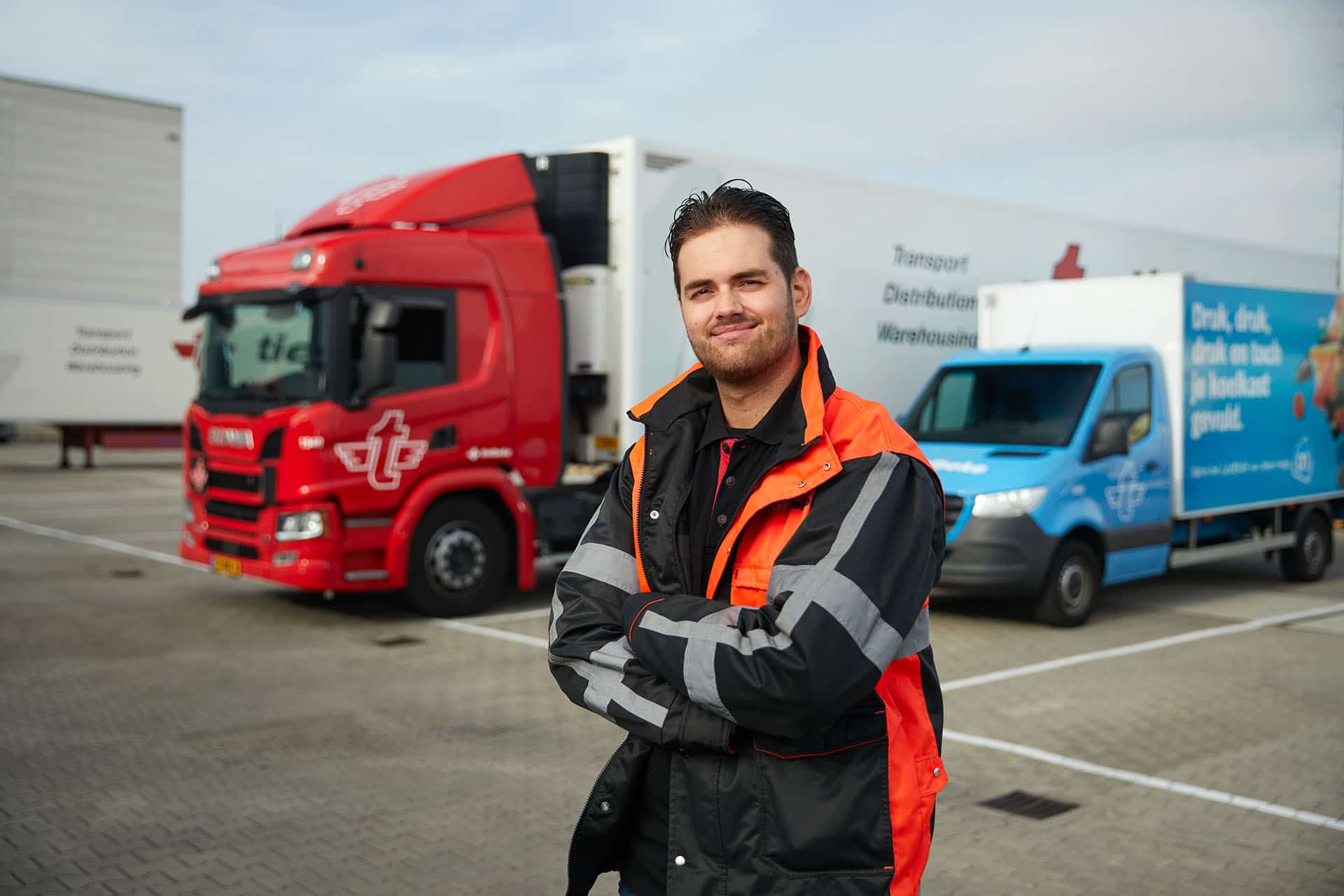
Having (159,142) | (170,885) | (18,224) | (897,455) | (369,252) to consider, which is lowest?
(170,885)

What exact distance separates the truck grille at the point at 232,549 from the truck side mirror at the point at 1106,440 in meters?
6.32

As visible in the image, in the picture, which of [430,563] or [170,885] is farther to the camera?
[430,563]

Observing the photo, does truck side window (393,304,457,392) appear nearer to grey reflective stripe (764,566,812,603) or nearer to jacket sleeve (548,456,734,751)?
jacket sleeve (548,456,734,751)

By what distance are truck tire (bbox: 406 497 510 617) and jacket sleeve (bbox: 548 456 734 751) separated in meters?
7.25

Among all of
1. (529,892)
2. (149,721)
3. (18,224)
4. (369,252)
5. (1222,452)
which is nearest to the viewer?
(529,892)

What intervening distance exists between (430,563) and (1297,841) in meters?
6.38

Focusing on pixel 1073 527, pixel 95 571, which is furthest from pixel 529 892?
pixel 95 571

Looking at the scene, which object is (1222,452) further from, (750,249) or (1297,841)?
(750,249)

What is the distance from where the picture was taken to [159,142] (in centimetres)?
6494

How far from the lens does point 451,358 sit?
9344 millimetres

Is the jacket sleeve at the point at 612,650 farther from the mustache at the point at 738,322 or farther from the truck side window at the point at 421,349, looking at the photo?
the truck side window at the point at 421,349

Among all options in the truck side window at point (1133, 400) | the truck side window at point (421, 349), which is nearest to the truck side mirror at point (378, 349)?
the truck side window at point (421, 349)

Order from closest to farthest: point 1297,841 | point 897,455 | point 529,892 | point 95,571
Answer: point 897,455, point 529,892, point 1297,841, point 95,571

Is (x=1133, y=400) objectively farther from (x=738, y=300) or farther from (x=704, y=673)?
(x=704, y=673)
